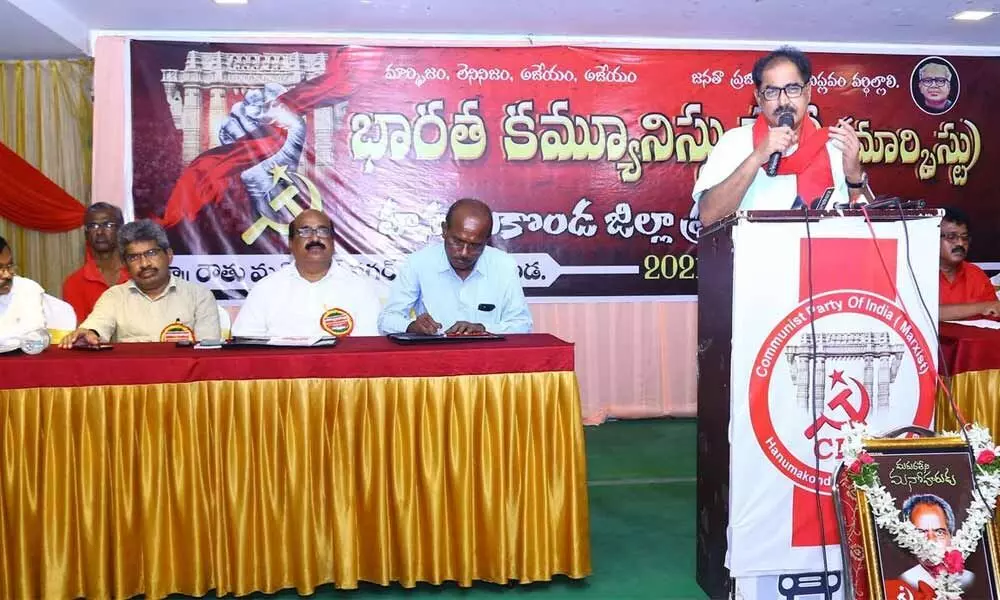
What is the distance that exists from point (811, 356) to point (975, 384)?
4.24 feet

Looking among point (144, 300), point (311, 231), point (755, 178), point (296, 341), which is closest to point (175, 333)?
point (144, 300)

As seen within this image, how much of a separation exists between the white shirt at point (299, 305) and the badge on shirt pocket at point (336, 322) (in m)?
0.04

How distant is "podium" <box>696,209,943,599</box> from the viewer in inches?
83.2

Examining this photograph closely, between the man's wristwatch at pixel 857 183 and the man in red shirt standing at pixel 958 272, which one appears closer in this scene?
the man's wristwatch at pixel 857 183

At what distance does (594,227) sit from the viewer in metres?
5.73

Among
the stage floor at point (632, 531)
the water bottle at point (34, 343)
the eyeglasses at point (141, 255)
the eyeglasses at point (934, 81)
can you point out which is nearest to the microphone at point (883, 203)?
the stage floor at point (632, 531)

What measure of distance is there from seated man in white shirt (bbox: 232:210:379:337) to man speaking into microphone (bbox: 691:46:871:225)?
1.95 meters

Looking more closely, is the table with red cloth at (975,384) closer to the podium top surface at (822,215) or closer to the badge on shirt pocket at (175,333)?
the podium top surface at (822,215)

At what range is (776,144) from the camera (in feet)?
6.68

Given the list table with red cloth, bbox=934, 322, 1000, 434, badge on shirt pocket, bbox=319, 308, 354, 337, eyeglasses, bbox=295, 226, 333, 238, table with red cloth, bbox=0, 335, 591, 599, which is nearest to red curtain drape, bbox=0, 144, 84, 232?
eyeglasses, bbox=295, 226, 333, 238

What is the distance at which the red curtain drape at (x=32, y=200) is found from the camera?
522 centimetres

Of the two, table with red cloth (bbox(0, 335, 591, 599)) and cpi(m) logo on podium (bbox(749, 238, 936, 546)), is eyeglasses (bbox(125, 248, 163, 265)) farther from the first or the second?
cpi(m) logo on podium (bbox(749, 238, 936, 546))

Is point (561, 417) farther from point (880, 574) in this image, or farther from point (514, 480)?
point (880, 574)

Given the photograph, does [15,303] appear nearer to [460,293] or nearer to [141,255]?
[141,255]
